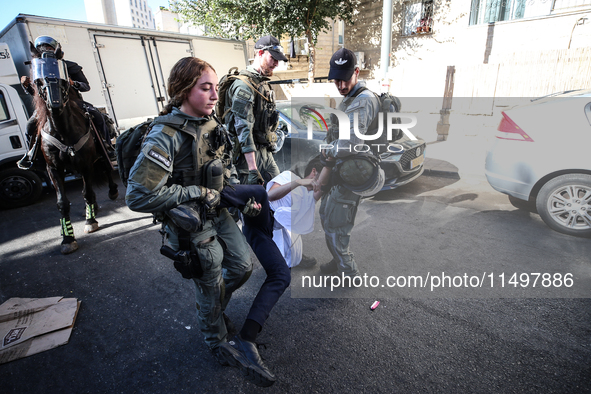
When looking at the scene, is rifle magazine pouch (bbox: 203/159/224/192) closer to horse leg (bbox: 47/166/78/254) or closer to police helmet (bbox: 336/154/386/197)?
police helmet (bbox: 336/154/386/197)

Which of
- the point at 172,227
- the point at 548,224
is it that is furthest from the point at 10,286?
the point at 548,224

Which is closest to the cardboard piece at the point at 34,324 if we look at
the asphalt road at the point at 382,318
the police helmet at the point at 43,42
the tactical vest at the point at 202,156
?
the asphalt road at the point at 382,318

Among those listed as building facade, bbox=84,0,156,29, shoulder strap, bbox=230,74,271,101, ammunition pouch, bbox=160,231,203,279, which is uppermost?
building facade, bbox=84,0,156,29

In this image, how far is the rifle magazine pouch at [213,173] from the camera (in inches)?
77.2

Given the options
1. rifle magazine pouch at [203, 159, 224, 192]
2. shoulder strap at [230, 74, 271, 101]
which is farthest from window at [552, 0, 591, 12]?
rifle magazine pouch at [203, 159, 224, 192]

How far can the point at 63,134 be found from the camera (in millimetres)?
4004

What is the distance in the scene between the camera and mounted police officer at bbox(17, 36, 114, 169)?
377 cm

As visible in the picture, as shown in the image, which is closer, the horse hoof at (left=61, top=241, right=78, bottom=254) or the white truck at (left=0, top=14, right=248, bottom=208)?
the horse hoof at (left=61, top=241, right=78, bottom=254)

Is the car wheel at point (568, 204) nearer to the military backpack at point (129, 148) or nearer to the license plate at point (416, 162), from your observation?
the license plate at point (416, 162)

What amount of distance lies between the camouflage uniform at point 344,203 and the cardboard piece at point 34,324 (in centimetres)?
234

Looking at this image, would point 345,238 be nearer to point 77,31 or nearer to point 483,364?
point 483,364

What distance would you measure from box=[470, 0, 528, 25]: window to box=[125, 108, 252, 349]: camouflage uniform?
12303 millimetres

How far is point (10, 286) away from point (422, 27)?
14.1 metres

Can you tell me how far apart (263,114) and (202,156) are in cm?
154
